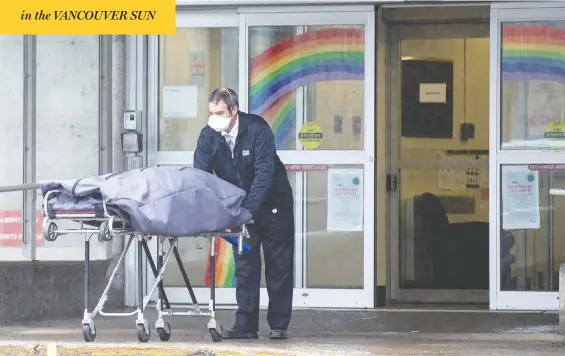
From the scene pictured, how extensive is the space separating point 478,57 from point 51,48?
424 cm

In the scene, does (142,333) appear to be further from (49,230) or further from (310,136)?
(310,136)

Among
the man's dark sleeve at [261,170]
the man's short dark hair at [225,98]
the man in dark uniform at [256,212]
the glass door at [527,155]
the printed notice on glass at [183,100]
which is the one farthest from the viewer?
the printed notice on glass at [183,100]

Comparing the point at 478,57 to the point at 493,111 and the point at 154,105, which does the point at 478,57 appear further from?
the point at 154,105

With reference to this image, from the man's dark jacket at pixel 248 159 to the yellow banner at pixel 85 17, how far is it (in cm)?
231

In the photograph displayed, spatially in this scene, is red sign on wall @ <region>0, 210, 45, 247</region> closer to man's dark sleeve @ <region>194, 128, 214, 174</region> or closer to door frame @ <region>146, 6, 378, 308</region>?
door frame @ <region>146, 6, 378, 308</region>

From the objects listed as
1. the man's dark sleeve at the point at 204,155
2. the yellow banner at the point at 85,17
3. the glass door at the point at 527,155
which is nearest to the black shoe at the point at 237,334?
the man's dark sleeve at the point at 204,155

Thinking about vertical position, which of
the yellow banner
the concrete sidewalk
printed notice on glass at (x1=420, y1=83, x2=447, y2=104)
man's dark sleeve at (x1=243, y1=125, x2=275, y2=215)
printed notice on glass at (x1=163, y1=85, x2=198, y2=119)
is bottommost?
the concrete sidewalk

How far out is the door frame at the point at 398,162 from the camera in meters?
12.4

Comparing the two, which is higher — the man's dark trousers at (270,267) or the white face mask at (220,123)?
the white face mask at (220,123)

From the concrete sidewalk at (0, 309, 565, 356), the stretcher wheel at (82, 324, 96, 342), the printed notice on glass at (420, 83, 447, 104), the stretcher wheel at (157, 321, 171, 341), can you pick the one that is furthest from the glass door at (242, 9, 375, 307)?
the stretcher wheel at (82, 324, 96, 342)

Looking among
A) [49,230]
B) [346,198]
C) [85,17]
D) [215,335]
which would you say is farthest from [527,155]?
[49,230]

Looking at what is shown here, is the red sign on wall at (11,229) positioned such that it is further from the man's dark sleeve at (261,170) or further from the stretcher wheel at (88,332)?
the man's dark sleeve at (261,170)

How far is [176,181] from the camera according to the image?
816cm

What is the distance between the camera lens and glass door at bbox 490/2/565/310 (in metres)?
11.0
